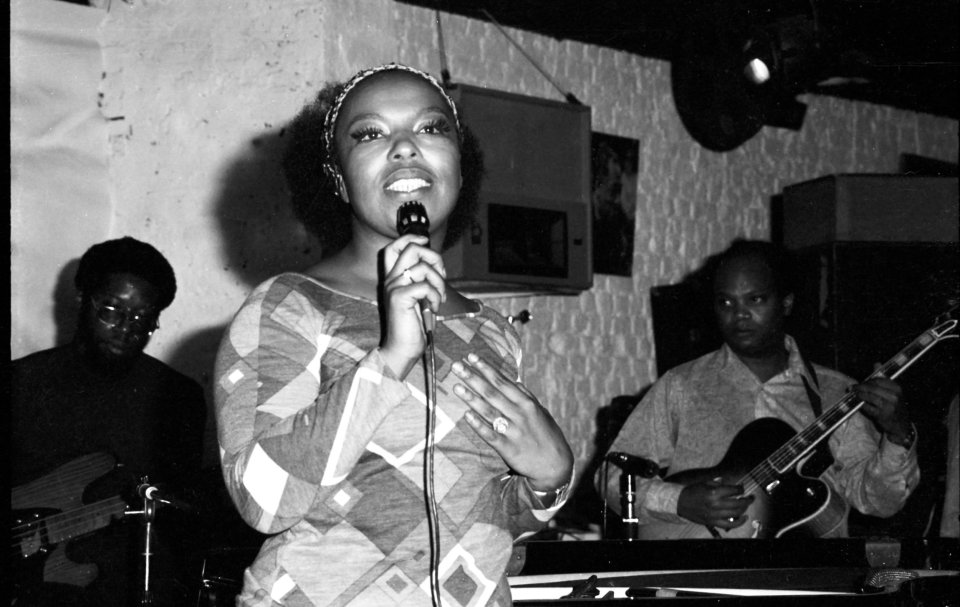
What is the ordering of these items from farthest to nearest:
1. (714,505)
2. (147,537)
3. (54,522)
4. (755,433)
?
(755,433), (714,505), (54,522), (147,537)

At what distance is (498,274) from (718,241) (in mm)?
1913

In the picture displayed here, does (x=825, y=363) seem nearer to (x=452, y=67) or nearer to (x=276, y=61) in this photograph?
(x=452, y=67)

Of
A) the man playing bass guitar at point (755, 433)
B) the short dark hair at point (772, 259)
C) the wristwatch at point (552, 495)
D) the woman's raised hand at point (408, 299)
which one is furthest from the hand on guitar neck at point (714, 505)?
the woman's raised hand at point (408, 299)

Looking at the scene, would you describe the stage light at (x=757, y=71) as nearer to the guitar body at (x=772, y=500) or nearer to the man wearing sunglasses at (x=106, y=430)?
the guitar body at (x=772, y=500)

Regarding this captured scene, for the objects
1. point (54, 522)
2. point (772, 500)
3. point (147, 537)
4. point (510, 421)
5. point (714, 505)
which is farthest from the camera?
point (772, 500)

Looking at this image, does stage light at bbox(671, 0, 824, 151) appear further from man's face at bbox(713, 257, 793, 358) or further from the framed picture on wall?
man's face at bbox(713, 257, 793, 358)

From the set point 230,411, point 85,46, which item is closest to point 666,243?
point 85,46

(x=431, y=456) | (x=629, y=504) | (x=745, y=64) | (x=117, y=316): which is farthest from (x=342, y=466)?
(x=745, y=64)

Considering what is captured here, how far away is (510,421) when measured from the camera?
1.52 meters

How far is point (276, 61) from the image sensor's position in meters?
4.27

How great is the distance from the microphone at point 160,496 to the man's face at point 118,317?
75 centimetres

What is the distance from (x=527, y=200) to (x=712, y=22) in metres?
0.99

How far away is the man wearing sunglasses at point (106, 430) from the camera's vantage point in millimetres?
3539

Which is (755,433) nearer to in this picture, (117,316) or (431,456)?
(117,316)
